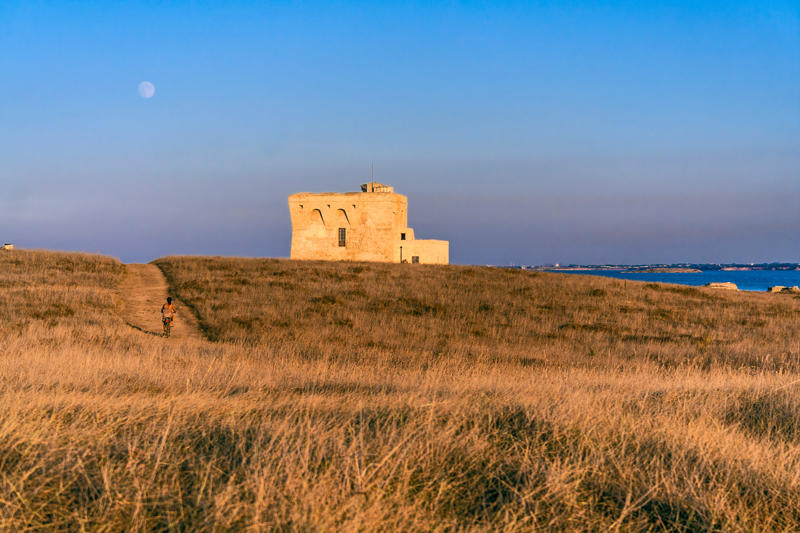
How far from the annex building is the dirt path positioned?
15.0m

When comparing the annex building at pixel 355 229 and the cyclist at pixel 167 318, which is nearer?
the cyclist at pixel 167 318

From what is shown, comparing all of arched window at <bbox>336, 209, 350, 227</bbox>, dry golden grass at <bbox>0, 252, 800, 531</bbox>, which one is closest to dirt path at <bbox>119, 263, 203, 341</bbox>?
dry golden grass at <bbox>0, 252, 800, 531</bbox>

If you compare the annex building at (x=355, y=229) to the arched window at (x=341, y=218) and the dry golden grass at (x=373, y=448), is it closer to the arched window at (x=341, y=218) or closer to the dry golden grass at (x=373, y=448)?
the arched window at (x=341, y=218)

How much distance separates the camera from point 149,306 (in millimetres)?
19094

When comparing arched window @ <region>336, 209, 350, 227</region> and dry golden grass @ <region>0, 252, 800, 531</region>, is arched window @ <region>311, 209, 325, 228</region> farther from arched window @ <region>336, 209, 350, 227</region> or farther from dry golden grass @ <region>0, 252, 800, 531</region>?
dry golden grass @ <region>0, 252, 800, 531</region>

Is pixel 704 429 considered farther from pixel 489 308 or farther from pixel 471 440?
pixel 489 308

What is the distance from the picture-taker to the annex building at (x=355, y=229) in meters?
40.5

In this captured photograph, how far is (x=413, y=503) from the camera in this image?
108 inches

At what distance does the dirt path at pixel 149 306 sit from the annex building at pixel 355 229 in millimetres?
14995

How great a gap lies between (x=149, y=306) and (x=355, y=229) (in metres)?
23.4

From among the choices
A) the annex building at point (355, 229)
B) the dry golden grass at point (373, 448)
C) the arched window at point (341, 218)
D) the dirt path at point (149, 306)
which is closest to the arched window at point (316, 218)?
the annex building at point (355, 229)

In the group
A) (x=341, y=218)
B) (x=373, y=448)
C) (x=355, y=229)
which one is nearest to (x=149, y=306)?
(x=373, y=448)

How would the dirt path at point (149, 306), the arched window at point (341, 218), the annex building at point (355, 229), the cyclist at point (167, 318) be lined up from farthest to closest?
the arched window at point (341, 218) < the annex building at point (355, 229) < the dirt path at point (149, 306) < the cyclist at point (167, 318)

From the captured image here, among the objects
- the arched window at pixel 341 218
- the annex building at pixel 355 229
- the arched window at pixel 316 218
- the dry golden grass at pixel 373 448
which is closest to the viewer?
the dry golden grass at pixel 373 448
